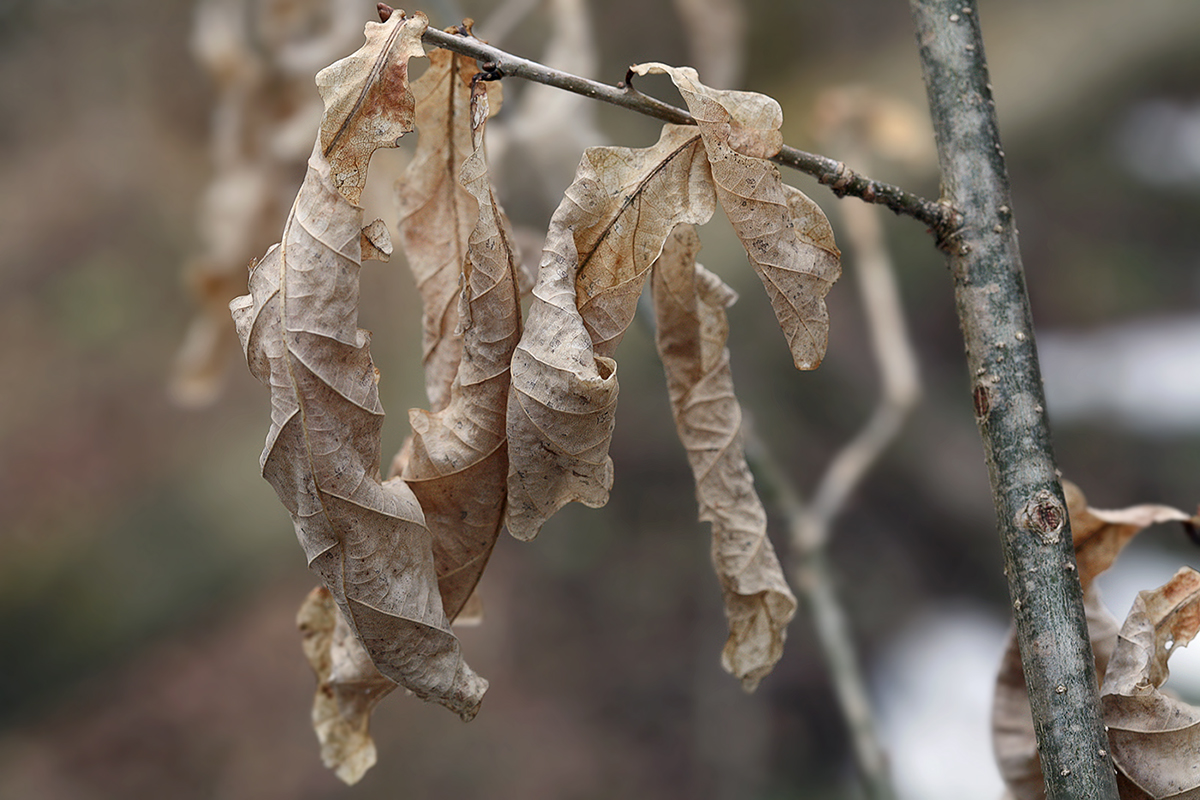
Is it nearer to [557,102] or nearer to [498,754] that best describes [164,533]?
[498,754]

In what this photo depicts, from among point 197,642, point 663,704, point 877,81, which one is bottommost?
point 197,642

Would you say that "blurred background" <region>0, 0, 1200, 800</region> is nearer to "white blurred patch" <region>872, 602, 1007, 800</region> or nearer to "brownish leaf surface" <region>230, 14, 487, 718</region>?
"white blurred patch" <region>872, 602, 1007, 800</region>

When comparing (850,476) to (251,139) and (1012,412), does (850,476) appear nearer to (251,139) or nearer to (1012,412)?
(1012,412)

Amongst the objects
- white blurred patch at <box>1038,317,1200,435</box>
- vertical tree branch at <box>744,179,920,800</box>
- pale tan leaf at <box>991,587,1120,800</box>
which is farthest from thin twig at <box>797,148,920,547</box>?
white blurred patch at <box>1038,317,1200,435</box>

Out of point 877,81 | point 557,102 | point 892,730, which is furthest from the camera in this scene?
point 877,81

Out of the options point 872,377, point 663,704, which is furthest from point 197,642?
point 872,377

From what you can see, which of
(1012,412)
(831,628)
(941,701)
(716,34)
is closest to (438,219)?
(1012,412)
